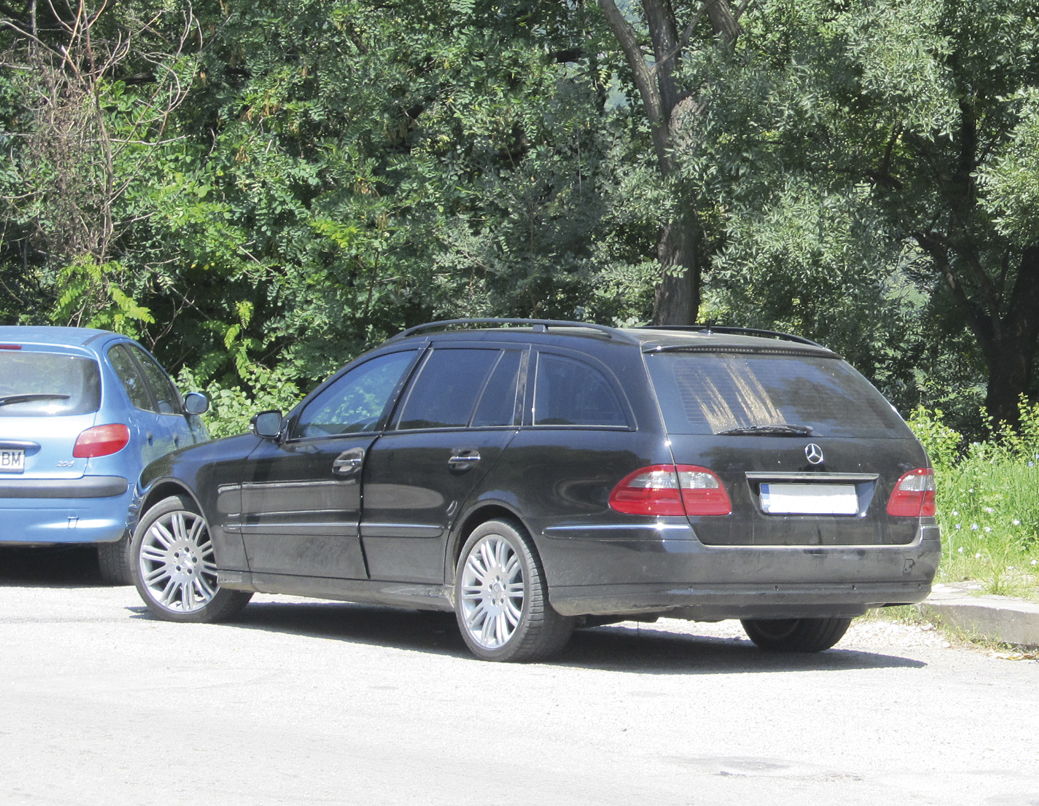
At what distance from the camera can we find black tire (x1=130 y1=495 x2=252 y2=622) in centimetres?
898

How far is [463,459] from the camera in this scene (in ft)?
24.8

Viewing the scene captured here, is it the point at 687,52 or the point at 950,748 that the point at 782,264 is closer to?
the point at 687,52

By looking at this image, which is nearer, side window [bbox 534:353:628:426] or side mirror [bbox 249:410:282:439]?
side window [bbox 534:353:628:426]

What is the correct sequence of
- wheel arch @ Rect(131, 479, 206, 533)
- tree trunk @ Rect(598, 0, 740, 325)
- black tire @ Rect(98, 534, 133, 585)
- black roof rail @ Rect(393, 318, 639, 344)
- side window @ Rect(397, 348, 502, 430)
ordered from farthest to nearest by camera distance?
1. tree trunk @ Rect(598, 0, 740, 325)
2. black tire @ Rect(98, 534, 133, 585)
3. wheel arch @ Rect(131, 479, 206, 533)
4. side window @ Rect(397, 348, 502, 430)
5. black roof rail @ Rect(393, 318, 639, 344)

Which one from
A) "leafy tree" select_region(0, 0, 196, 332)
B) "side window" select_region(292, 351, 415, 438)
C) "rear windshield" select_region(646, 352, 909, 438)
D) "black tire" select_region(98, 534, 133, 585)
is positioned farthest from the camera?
"leafy tree" select_region(0, 0, 196, 332)

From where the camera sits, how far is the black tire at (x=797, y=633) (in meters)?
7.96

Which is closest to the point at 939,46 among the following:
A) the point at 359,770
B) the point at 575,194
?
the point at 575,194

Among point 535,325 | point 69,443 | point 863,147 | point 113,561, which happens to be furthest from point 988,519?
point 863,147

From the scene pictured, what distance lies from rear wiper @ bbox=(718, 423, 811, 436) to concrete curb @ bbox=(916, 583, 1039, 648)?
1.87 meters

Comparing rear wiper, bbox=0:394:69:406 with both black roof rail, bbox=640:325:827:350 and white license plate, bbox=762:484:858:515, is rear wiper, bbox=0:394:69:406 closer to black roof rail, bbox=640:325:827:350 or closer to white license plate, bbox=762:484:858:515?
black roof rail, bbox=640:325:827:350

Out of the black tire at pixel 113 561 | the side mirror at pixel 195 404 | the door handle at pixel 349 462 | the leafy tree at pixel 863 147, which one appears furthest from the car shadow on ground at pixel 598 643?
the leafy tree at pixel 863 147

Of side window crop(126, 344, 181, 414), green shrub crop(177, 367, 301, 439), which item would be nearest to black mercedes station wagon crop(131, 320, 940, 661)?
side window crop(126, 344, 181, 414)

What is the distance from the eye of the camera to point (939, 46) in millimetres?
17969

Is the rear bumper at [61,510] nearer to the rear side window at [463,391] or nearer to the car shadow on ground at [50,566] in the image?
the car shadow on ground at [50,566]
